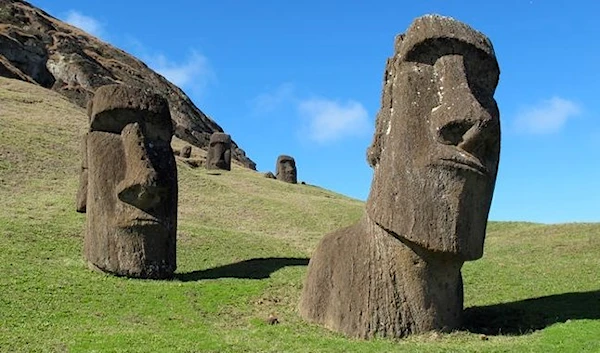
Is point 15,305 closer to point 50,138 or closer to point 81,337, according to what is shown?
point 81,337

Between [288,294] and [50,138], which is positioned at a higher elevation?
[50,138]

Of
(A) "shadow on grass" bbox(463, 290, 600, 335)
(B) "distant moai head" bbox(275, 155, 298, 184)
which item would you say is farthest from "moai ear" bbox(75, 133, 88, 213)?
(B) "distant moai head" bbox(275, 155, 298, 184)

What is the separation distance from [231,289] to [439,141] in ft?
21.9

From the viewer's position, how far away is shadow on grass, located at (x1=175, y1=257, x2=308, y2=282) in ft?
56.9

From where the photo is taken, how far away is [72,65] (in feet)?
241

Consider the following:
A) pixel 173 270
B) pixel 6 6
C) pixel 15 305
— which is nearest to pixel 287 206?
pixel 173 270

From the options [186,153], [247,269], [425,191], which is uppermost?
[186,153]

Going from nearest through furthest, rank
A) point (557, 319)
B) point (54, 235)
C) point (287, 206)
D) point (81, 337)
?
1. point (81, 337)
2. point (557, 319)
3. point (54, 235)
4. point (287, 206)

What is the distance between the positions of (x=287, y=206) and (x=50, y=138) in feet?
46.9

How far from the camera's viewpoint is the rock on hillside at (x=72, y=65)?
6481cm

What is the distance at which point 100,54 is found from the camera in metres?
88.4

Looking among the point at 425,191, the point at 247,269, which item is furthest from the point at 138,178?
the point at 425,191

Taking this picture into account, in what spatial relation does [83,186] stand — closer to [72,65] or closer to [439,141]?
[439,141]

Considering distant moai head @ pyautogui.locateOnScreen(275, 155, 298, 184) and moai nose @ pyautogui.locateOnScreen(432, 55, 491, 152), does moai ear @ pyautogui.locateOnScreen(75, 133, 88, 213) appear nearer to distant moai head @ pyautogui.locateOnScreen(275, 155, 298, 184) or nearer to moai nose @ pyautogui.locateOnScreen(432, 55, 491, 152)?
moai nose @ pyautogui.locateOnScreen(432, 55, 491, 152)
